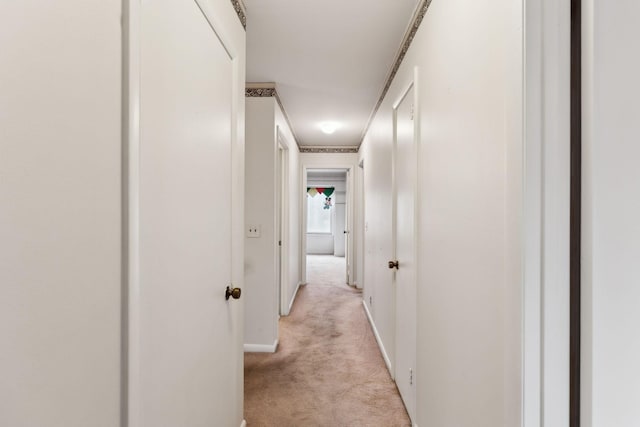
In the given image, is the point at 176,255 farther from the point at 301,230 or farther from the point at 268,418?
the point at 301,230

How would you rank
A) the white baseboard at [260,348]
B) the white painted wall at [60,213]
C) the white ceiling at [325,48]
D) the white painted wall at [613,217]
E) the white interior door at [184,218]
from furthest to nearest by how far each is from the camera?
the white baseboard at [260,348], the white ceiling at [325,48], the white interior door at [184,218], the white painted wall at [613,217], the white painted wall at [60,213]

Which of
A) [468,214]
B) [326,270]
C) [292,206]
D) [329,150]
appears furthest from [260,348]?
[326,270]

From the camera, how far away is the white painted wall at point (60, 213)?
49cm

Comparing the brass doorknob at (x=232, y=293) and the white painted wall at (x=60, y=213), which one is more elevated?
the white painted wall at (x=60, y=213)

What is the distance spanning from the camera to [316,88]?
3164 millimetres

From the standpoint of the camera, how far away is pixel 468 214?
3.91 feet

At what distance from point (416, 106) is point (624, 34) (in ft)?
3.76

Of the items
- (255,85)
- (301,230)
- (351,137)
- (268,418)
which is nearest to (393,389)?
→ (268,418)

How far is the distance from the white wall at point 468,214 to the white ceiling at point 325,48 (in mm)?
321

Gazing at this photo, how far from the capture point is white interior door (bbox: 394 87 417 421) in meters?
1.94

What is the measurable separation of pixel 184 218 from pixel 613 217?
3.70ft

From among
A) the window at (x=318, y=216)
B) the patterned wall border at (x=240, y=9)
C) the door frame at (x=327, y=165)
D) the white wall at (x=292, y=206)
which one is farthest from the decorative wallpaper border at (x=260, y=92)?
the window at (x=318, y=216)

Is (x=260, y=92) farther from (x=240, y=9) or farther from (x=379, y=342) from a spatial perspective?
(x=379, y=342)

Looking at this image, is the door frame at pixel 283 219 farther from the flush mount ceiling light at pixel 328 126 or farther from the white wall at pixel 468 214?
the white wall at pixel 468 214
